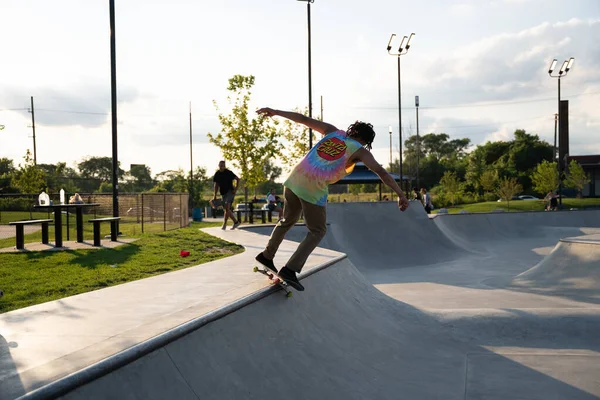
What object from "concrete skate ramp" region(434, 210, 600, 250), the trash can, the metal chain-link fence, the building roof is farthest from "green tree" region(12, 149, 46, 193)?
"concrete skate ramp" region(434, 210, 600, 250)

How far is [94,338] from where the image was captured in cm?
368

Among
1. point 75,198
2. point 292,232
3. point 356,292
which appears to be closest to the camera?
point 356,292

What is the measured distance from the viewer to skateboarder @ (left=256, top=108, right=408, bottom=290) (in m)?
4.70

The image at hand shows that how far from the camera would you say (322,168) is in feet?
15.7

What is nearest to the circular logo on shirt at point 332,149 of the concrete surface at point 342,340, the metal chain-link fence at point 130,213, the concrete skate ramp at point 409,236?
the concrete surface at point 342,340

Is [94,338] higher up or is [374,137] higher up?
[374,137]

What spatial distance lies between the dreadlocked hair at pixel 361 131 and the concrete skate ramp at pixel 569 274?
6498 mm

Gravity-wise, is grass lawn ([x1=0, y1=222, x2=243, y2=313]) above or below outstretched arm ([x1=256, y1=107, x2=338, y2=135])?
below

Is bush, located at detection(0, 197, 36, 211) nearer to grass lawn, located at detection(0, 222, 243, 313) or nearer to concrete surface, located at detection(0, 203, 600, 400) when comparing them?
grass lawn, located at detection(0, 222, 243, 313)

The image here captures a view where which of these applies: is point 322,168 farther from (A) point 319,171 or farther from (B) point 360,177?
(B) point 360,177

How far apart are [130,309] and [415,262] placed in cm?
1193

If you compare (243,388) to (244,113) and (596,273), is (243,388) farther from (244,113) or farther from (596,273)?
Result: (244,113)

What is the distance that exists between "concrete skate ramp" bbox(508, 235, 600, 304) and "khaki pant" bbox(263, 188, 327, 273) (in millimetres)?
6458

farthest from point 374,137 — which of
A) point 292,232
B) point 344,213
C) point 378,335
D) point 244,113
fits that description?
point 244,113
